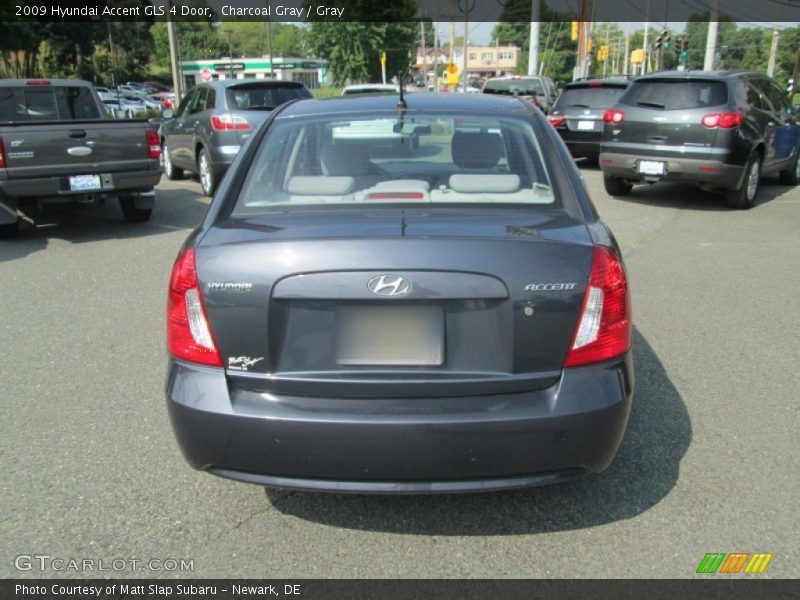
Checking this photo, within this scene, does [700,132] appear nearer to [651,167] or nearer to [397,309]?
[651,167]

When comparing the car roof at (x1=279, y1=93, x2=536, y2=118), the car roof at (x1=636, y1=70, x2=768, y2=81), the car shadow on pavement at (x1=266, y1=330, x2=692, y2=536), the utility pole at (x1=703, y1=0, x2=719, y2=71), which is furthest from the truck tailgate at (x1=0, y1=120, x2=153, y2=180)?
the utility pole at (x1=703, y1=0, x2=719, y2=71)

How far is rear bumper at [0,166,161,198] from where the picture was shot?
794cm

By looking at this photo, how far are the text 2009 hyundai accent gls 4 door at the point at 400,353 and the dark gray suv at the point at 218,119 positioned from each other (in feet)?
27.7

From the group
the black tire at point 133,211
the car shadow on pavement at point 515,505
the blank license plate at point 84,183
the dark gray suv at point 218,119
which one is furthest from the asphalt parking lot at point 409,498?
the dark gray suv at point 218,119

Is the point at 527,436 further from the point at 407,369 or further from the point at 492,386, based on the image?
the point at 407,369

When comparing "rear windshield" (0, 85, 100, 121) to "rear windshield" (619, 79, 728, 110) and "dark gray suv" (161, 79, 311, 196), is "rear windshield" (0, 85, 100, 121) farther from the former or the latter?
"rear windshield" (619, 79, 728, 110)

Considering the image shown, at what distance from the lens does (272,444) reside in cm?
255

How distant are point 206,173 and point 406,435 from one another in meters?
9.87

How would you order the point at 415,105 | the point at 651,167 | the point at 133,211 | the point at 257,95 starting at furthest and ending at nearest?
the point at 257,95, the point at 651,167, the point at 133,211, the point at 415,105

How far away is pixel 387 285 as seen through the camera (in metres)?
2.48

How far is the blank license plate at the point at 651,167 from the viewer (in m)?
10.1

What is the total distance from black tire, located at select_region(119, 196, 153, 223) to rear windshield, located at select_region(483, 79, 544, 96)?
475 inches

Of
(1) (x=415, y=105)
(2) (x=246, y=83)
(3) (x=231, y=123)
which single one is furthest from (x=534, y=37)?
(1) (x=415, y=105)

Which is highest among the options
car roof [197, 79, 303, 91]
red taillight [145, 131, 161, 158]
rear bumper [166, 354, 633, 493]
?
car roof [197, 79, 303, 91]
